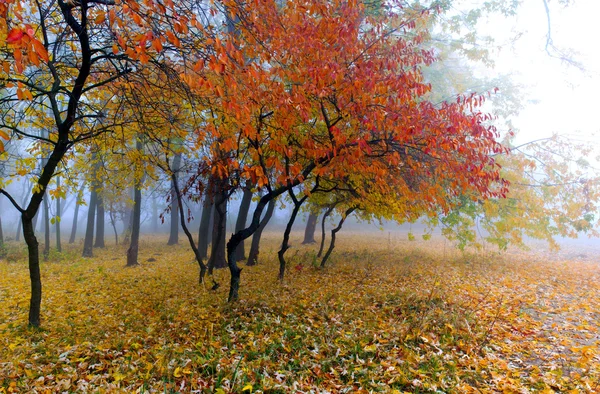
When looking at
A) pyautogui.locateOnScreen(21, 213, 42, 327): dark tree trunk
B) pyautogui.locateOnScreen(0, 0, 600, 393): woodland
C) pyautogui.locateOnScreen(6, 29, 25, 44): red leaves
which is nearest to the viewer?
pyautogui.locateOnScreen(6, 29, 25, 44): red leaves

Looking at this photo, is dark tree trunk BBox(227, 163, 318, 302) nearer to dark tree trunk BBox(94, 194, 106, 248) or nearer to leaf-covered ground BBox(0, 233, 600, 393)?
leaf-covered ground BBox(0, 233, 600, 393)

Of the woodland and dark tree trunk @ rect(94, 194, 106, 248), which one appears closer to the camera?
the woodland

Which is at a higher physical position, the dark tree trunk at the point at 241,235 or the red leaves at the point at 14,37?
the red leaves at the point at 14,37

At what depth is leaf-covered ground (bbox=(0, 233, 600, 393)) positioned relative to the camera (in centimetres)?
385

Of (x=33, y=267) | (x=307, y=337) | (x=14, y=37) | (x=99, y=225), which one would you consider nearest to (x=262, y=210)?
(x=307, y=337)

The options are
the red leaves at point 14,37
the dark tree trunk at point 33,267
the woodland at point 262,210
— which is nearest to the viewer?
the red leaves at point 14,37

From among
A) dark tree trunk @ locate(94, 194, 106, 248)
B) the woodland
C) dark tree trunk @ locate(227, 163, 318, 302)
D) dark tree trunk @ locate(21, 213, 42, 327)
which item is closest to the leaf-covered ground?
the woodland

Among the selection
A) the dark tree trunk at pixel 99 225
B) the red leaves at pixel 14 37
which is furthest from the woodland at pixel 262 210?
the dark tree trunk at pixel 99 225

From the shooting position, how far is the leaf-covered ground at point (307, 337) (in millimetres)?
3854

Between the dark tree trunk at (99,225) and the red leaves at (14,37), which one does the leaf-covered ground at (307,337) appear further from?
the dark tree trunk at (99,225)

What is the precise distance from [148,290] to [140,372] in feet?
14.1

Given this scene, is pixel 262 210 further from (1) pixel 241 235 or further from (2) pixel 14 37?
(2) pixel 14 37

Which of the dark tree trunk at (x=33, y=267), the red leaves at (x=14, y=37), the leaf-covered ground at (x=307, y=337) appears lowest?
the leaf-covered ground at (x=307, y=337)

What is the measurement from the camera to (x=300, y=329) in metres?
5.24
